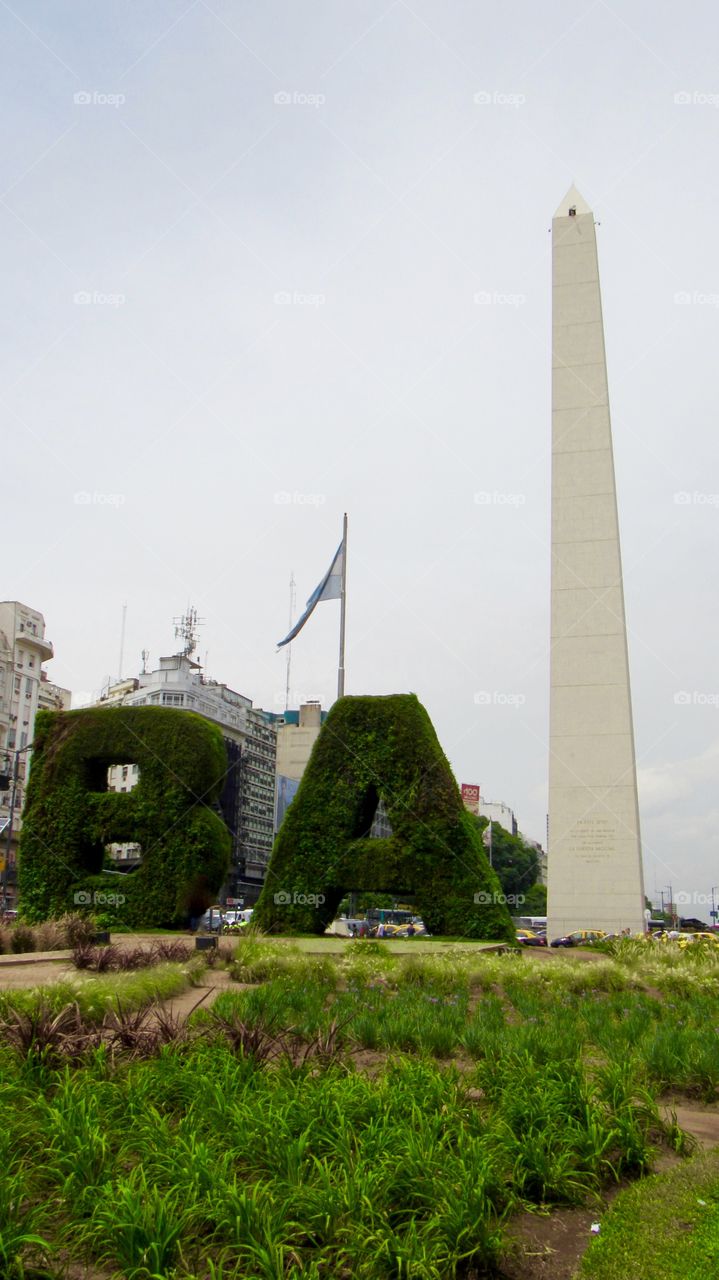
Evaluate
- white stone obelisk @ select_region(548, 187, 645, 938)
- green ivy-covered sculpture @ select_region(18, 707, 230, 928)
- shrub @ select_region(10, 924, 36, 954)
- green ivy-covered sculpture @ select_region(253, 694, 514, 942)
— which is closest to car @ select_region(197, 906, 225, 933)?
green ivy-covered sculpture @ select_region(18, 707, 230, 928)

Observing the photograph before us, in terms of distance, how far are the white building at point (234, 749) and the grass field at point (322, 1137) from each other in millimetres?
76280

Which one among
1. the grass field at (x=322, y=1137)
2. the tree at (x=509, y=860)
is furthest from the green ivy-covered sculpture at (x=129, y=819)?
the tree at (x=509, y=860)

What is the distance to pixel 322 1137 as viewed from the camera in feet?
17.1

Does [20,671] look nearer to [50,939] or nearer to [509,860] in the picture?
[509,860]

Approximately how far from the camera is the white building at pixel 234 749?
94875 millimetres

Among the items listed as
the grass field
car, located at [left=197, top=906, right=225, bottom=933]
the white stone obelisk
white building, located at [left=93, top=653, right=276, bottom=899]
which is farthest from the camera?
white building, located at [left=93, top=653, right=276, bottom=899]

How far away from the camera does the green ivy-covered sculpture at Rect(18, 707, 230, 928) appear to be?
20.9 meters

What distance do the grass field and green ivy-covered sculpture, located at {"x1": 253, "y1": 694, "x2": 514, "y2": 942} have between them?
927cm

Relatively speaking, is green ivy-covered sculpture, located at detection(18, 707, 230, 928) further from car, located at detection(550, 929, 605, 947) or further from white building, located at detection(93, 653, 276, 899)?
white building, located at detection(93, 653, 276, 899)

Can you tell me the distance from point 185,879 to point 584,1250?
16.9 meters

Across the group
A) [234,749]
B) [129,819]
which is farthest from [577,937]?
[234,749]

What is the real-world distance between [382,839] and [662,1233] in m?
15.2

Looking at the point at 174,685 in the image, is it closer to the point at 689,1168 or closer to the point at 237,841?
the point at 237,841

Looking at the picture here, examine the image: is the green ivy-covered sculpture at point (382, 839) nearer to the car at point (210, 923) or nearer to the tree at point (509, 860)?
the car at point (210, 923)
